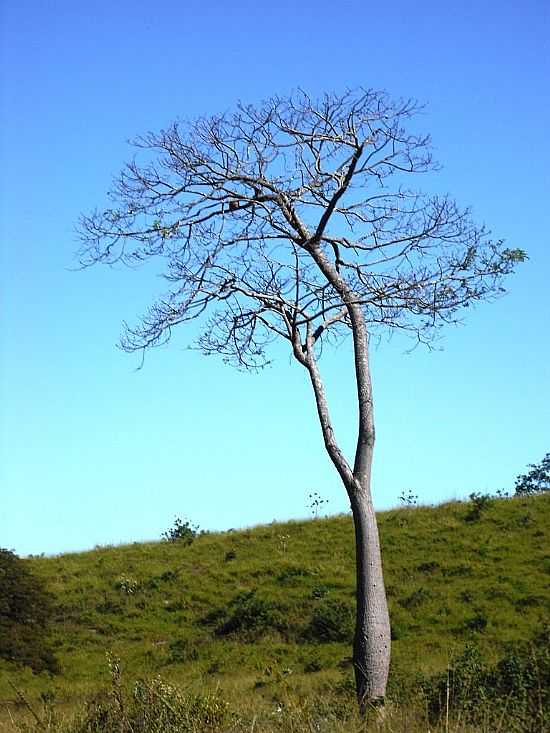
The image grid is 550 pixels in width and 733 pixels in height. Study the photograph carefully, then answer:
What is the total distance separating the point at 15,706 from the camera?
746 inches

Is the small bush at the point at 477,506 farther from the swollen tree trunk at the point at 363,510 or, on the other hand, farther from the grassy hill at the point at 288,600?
the swollen tree trunk at the point at 363,510

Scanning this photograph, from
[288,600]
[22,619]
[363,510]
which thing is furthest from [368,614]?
[288,600]

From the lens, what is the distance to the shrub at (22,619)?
2167cm

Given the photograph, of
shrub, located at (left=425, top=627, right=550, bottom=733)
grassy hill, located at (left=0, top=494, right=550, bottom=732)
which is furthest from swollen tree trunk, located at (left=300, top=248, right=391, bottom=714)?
grassy hill, located at (left=0, top=494, right=550, bottom=732)

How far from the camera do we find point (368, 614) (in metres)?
12.1

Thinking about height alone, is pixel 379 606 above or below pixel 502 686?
above

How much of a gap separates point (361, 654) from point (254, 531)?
64.1ft

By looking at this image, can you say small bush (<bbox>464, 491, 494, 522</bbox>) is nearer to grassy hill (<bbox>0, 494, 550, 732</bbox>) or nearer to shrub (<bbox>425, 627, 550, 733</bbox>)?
grassy hill (<bbox>0, 494, 550, 732</bbox>)

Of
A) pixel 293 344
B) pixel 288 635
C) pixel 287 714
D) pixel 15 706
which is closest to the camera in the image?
pixel 287 714

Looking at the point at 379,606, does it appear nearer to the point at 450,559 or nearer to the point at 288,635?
the point at 288,635

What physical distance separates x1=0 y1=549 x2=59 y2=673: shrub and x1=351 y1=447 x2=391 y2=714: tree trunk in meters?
11.9

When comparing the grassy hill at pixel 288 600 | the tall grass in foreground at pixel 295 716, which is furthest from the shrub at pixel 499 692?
the grassy hill at pixel 288 600

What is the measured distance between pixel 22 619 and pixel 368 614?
12.6m

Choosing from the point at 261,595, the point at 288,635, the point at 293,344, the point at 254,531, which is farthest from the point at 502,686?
the point at 254,531
